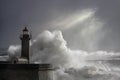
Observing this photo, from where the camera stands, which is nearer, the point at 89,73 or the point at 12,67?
the point at 12,67

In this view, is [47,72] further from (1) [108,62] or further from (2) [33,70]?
(1) [108,62]

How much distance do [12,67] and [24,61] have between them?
7174 millimetres

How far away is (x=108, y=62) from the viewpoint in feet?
206

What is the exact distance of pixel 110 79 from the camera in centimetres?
3700

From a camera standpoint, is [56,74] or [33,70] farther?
[56,74]

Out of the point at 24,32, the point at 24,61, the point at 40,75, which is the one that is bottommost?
the point at 40,75

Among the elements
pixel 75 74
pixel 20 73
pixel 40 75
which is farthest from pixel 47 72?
pixel 75 74

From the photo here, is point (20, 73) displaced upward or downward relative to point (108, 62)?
downward

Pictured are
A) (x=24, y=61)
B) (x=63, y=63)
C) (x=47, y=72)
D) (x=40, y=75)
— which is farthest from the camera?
(x=63, y=63)

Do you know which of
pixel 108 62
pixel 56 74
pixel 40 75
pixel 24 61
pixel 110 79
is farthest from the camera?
pixel 108 62

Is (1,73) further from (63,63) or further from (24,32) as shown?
(63,63)

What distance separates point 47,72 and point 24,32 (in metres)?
6.26

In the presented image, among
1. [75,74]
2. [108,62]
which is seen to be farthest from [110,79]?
[108,62]

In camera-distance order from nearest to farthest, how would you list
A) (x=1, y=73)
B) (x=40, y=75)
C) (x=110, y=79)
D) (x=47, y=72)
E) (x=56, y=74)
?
(x=1, y=73), (x=40, y=75), (x=47, y=72), (x=56, y=74), (x=110, y=79)
